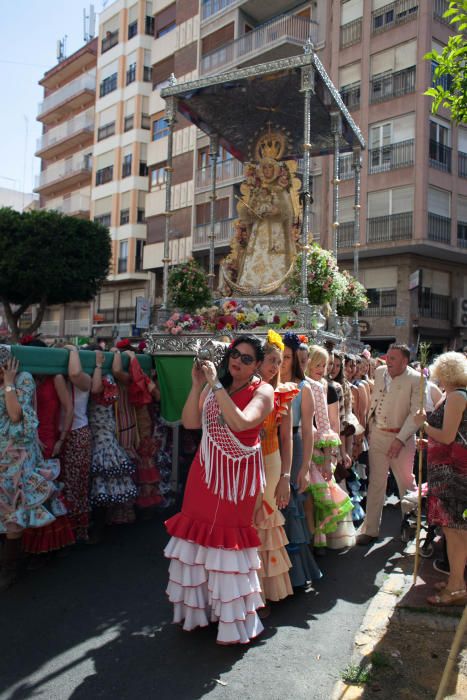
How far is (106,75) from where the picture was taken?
3778 cm

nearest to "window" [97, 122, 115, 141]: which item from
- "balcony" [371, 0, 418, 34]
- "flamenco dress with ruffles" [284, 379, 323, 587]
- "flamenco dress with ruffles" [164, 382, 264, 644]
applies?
"balcony" [371, 0, 418, 34]

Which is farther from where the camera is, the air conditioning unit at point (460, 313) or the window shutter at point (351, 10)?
the window shutter at point (351, 10)

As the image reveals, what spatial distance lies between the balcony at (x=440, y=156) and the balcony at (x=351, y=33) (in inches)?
236

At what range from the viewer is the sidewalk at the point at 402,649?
3.21 meters

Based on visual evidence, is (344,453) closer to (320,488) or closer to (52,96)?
(320,488)

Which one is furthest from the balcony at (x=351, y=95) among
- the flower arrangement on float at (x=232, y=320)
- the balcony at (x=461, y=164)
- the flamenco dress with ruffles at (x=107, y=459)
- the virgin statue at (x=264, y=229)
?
the flamenco dress with ruffles at (x=107, y=459)

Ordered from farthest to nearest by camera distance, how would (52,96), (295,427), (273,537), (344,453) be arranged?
(52,96) → (344,453) → (295,427) → (273,537)

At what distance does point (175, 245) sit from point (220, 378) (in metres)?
27.2

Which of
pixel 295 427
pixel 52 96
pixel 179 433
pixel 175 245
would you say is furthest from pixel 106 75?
pixel 295 427

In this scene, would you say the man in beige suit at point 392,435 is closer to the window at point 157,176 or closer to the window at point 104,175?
the window at point 157,176

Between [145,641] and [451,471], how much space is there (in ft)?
8.68

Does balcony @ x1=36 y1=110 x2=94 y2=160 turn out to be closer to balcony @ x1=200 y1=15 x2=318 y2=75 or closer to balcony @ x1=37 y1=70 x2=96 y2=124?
balcony @ x1=37 y1=70 x2=96 y2=124

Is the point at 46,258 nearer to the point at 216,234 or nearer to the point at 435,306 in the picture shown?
the point at 216,234

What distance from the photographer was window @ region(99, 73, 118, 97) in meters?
37.1
